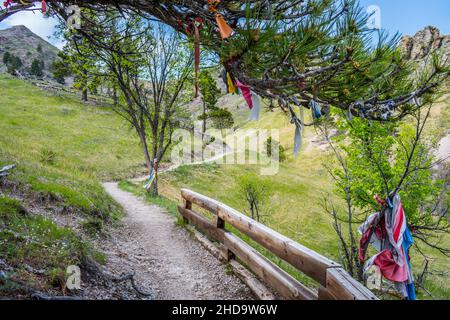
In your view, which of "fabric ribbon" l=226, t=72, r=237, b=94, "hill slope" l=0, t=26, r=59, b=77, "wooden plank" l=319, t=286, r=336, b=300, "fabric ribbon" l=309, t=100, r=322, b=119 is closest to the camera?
"fabric ribbon" l=309, t=100, r=322, b=119

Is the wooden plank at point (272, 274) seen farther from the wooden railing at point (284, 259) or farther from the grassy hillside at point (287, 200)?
the grassy hillside at point (287, 200)

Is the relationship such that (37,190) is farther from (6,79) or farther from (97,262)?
(6,79)

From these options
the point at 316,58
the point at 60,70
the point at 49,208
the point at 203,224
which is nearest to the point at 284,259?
the point at 316,58

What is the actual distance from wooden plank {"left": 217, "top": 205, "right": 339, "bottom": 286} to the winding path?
1002 mm

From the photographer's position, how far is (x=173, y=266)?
6.27 meters

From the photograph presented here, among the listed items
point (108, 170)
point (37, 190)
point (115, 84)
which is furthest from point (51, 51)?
point (37, 190)

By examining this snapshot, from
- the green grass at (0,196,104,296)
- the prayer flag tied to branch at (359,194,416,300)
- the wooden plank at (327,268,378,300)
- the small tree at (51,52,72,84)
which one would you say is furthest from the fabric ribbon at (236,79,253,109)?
the small tree at (51,52,72,84)

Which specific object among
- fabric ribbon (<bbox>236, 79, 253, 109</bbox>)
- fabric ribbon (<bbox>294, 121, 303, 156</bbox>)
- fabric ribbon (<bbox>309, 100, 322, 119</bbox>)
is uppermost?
fabric ribbon (<bbox>236, 79, 253, 109</bbox>)

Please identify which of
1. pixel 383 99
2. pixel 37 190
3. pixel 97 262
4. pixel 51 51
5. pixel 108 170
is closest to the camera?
pixel 383 99

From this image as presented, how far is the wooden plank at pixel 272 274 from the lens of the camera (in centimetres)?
387

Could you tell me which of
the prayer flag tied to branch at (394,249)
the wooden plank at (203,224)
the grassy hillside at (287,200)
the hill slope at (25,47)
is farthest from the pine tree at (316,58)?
the hill slope at (25,47)

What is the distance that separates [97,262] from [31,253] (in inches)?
46.5

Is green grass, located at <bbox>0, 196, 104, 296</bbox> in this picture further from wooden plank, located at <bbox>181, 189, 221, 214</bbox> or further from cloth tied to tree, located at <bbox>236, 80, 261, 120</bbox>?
cloth tied to tree, located at <bbox>236, 80, 261, 120</bbox>

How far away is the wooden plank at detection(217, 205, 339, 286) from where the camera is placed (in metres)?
3.46
